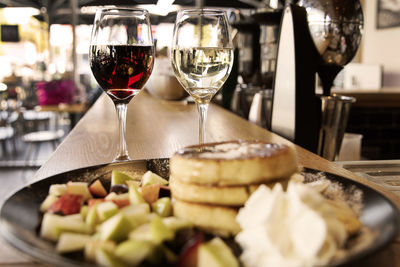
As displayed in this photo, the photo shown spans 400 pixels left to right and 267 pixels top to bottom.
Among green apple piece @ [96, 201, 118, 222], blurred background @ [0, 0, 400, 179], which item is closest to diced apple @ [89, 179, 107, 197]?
green apple piece @ [96, 201, 118, 222]

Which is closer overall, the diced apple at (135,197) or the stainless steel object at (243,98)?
the diced apple at (135,197)

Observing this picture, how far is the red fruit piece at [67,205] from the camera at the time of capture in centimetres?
50

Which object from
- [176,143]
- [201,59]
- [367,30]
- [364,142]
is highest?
[367,30]

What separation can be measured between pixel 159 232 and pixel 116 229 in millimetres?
45

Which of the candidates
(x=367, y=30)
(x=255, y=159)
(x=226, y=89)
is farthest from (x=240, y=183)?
(x=367, y=30)

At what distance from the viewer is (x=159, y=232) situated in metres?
0.40

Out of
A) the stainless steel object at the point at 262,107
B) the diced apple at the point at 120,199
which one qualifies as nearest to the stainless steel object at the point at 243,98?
the stainless steel object at the point at 262,107

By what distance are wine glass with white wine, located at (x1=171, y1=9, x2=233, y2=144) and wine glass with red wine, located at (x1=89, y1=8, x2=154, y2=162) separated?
6 cm

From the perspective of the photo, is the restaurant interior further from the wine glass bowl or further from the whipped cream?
the whipped cream

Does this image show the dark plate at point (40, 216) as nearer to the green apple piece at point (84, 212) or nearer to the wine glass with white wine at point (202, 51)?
the green apple piece at point (84, 212)

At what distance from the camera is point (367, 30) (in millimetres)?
7484

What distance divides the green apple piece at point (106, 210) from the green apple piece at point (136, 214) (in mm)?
11

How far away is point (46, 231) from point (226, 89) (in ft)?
6.68

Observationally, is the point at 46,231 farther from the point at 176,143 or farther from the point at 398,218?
the point at 176,143
